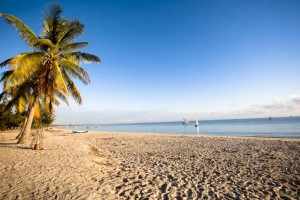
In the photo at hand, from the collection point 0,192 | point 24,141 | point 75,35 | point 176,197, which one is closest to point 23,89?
point 24,141

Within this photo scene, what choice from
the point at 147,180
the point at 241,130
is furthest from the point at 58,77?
the point at 241,130

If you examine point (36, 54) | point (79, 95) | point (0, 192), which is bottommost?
point (0, 192)

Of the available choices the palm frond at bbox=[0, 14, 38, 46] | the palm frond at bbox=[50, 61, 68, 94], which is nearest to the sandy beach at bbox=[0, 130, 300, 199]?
the palm frond at bbox=[50, 61, 68, 94]

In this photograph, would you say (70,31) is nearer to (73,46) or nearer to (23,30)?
(73,46)

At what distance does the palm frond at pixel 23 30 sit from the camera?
9.76 metres

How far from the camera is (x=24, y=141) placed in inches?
513

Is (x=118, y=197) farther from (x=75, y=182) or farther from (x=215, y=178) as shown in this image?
(x=215, y=178)

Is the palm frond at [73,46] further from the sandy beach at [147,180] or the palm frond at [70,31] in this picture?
the sandy beach at [147,180]

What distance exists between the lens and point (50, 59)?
11.4m

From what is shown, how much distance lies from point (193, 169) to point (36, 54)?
34.9 feet

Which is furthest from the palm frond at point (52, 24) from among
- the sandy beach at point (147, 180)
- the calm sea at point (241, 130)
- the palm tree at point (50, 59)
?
the calm sea at point (241, 130)

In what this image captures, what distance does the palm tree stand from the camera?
33.2 ft

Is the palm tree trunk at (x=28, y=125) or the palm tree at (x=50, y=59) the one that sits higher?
the palm tree at (x=50, y=59)

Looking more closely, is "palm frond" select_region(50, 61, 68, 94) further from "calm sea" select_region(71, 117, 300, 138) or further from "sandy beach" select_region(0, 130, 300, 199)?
"calm sea" select_region(71, 117, 300, 138)
